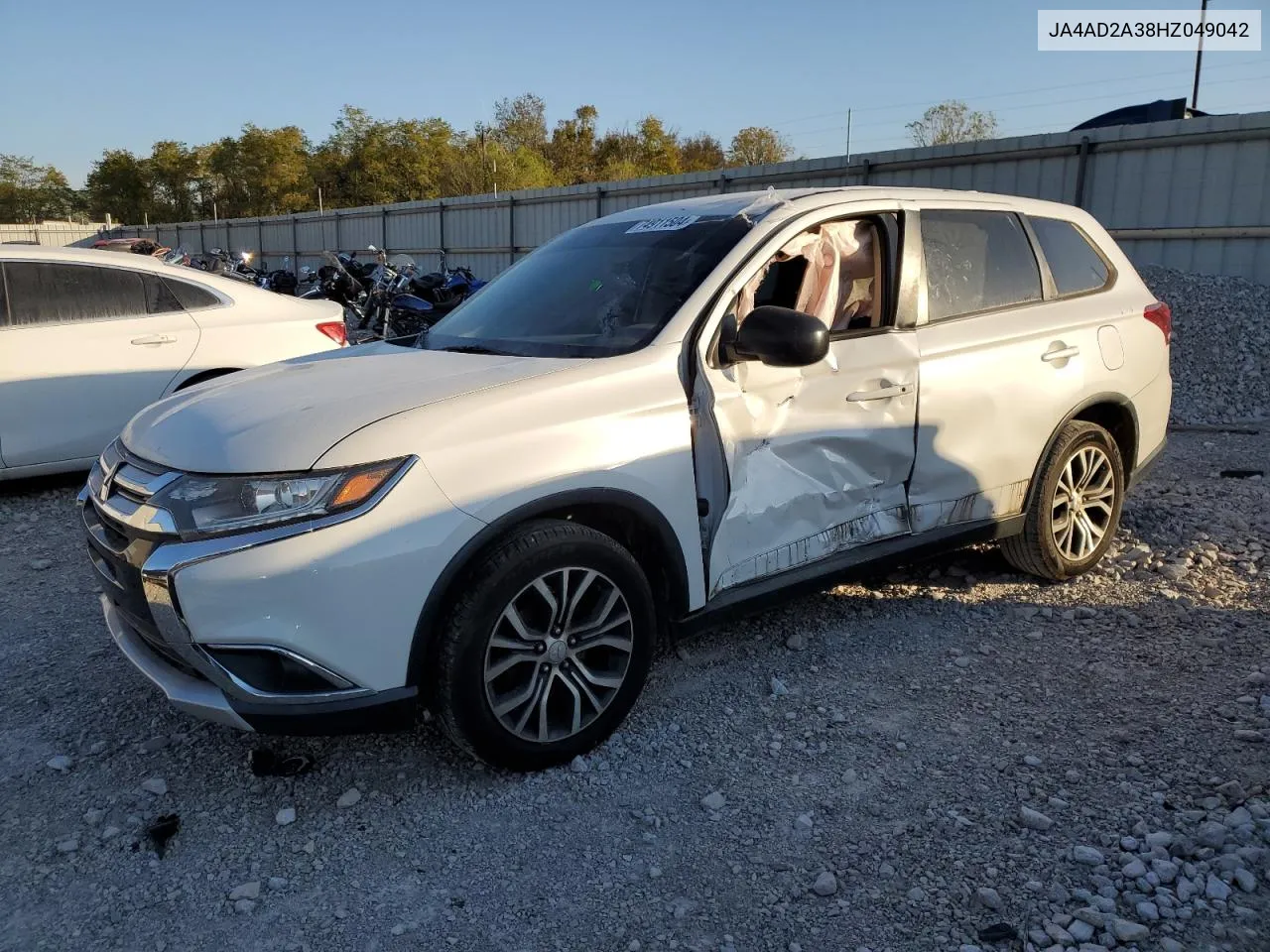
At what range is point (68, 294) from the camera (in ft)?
20.4

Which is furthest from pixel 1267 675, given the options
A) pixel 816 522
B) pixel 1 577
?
pixel 1 577

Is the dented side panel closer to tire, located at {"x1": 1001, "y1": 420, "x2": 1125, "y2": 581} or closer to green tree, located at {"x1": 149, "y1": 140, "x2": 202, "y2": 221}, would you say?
tire, located at {"x1": 1001, "y1": 420, "x2": 1125, "y2": 581}

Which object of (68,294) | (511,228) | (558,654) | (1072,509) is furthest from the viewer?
(511,228)

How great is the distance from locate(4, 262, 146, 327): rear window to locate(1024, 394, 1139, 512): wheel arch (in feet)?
18.5

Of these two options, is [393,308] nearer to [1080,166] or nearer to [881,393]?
[1080,166]

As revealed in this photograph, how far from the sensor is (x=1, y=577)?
502 centimetres

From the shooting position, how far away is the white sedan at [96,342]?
19.5ft

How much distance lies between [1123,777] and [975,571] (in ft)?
6.67

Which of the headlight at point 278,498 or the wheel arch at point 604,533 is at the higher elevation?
the headlight at point 278,498

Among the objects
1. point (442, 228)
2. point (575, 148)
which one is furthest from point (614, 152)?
point (442, 228)

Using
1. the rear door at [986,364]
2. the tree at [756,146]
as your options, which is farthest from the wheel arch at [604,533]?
the tree at [756,146]

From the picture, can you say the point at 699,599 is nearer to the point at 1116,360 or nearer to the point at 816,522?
the point at 816,522

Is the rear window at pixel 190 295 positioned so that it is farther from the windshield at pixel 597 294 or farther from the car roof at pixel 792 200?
the car roof at pixel 792 200

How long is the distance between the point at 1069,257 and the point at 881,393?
5.45ft
